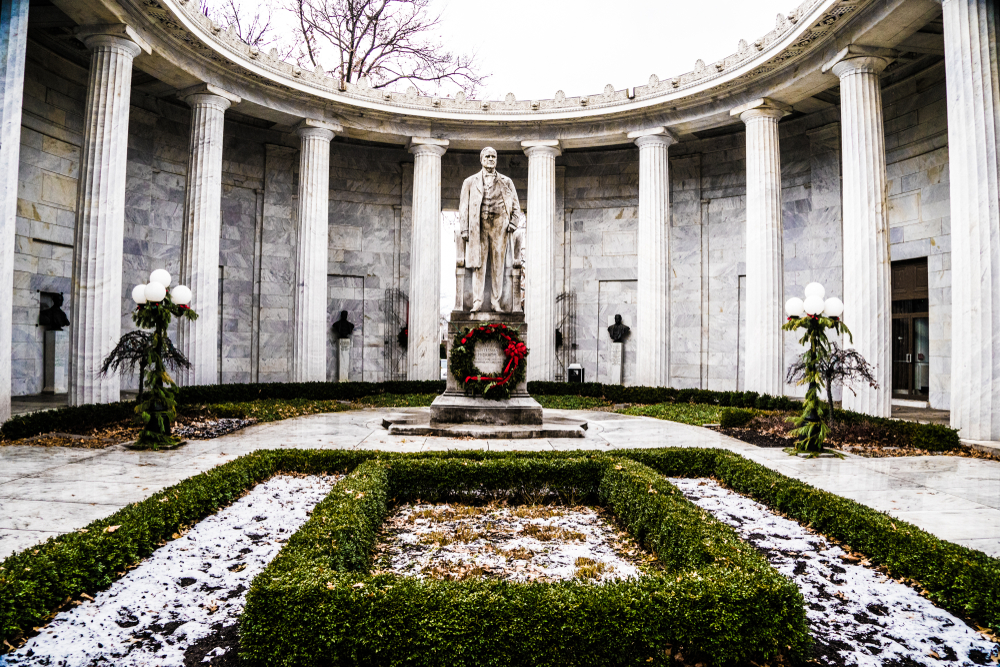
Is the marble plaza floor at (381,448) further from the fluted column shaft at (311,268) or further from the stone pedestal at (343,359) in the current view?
the stone pedestal at (343,359)

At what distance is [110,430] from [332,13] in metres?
19.5

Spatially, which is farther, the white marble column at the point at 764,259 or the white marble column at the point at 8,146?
the white marble column at the point at 764,259

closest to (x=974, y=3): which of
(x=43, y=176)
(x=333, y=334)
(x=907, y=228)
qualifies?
(x=907, y=228)

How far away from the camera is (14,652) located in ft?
10.8

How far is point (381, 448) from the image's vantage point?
903cm

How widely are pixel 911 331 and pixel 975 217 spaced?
26.4 feet

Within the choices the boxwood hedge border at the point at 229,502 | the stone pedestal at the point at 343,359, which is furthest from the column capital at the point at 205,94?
the boxwood hedge border at the point at 229,502

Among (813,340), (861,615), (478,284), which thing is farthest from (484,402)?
(861,615)

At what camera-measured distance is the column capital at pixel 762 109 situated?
17359 millimetres

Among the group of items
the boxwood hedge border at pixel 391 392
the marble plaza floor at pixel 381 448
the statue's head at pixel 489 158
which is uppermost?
the statue's head at pixel 489 158

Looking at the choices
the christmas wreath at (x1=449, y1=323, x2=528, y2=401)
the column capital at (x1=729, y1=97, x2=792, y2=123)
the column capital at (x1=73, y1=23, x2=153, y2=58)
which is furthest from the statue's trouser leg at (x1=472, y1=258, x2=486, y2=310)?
the column capital at (x1=729, y1=97, x2=792, y2=123)

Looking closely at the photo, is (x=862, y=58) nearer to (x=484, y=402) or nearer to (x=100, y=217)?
(x=484, y=402)

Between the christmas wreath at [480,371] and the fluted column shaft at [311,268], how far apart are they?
8130 millimetres

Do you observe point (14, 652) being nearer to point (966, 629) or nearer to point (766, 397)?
point (966, 629)
